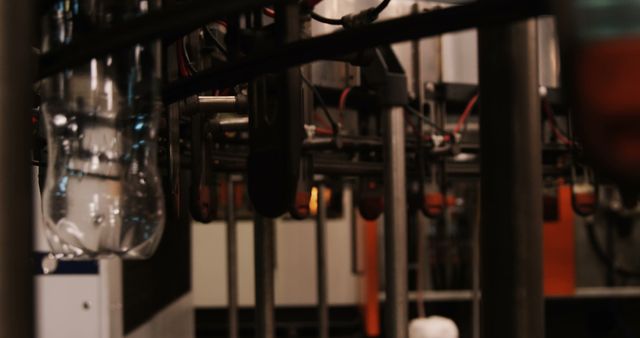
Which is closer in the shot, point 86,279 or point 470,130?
point 86,279

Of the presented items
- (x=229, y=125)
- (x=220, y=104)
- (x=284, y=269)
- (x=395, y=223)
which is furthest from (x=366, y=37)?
(x=284, y=269)

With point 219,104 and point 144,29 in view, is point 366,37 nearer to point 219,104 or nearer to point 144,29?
point 144,29

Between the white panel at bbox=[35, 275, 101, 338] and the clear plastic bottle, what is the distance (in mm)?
1345

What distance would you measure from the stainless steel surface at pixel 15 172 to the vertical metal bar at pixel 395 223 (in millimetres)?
1048

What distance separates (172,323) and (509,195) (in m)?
2.02

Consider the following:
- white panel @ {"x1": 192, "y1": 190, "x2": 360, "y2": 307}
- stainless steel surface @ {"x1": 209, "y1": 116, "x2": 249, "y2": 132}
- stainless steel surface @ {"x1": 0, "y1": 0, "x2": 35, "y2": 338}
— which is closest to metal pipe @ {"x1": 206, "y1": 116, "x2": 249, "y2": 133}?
stainless steel surface @ {"x1": 209, "y1": 116, "x2": 249, "y2": 132}

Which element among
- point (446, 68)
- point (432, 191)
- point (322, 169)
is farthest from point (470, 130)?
point (322, 169)

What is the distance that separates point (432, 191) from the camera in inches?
73.9

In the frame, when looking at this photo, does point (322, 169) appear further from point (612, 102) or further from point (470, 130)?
point (612, 102)

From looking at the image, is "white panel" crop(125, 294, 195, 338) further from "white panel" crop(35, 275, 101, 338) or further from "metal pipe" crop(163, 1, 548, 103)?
"metal pipe" crop(163, 1, 548, 103)

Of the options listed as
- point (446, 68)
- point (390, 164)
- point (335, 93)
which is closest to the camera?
point (390, 164)

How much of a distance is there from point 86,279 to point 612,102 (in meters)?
1.69

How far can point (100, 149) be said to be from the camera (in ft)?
1.47

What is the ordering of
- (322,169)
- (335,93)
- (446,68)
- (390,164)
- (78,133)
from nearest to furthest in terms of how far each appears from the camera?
(78,133)
(390,164)
(322,169)
(335,93)
(446,68)
